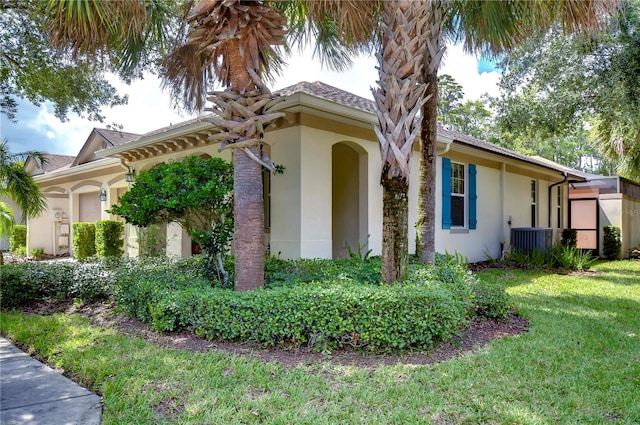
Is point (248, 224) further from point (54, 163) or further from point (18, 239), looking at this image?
point (54, 163)

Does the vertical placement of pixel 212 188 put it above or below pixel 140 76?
below

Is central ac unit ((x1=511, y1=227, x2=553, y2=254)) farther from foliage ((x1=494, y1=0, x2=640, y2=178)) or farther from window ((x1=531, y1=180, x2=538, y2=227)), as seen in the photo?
foliage ((x1=494, y1=0, x2=640, y2=178))

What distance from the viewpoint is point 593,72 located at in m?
10.9

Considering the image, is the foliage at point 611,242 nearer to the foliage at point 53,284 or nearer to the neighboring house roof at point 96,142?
the foliage at point 53,284

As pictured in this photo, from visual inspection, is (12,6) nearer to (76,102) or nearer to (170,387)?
(76,102)

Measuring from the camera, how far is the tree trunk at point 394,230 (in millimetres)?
5754

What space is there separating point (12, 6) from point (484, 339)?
10.7 m

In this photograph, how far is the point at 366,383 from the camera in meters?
3.93

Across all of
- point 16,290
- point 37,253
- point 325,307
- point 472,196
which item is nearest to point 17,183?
point 16,290

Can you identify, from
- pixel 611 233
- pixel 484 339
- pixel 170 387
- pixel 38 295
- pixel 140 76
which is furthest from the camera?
pixel 611 233

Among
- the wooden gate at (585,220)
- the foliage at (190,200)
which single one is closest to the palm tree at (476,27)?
the foliage at (190,200)

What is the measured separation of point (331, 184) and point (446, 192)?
3.88 meters

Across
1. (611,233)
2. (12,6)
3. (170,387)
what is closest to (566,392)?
(170,387)

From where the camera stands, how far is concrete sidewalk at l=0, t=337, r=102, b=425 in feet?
11.1
